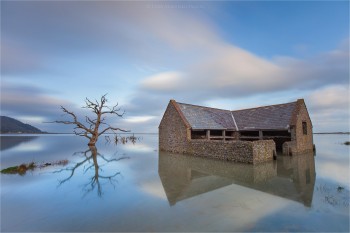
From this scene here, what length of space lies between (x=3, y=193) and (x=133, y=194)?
18.2 ft

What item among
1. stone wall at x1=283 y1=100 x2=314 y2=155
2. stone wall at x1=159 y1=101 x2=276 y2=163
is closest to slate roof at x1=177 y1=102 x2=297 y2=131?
stone wall at x1=283 y1=100 x2=314 y2=155

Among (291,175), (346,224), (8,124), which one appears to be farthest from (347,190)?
(8,124)

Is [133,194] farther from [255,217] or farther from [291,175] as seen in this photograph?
[291,175]

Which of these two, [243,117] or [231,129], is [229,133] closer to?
[231,129]

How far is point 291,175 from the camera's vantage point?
1045 centimetres

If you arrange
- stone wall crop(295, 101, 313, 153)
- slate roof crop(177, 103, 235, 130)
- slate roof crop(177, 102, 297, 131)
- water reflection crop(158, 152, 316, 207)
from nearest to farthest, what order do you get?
water reflection crop(158, 152, 316, 207) < stone wall crop(295, 101, 313, 153) < slate roof crop(177, 102, 297, 131) < slate roof crop(177, 103, 235, 130)

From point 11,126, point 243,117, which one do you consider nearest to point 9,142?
point 243,117

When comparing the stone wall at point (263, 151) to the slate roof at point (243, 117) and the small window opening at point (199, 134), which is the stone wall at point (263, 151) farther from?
the small window opening at point (199, 134)

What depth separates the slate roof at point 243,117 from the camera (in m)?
20.9

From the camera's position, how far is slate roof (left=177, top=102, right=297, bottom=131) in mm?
20898

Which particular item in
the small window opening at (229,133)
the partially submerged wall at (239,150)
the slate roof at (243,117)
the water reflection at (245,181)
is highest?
the slate roof at (243,117)

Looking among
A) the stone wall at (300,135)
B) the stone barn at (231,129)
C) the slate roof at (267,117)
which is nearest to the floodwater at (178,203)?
the stone barn at (231,129)

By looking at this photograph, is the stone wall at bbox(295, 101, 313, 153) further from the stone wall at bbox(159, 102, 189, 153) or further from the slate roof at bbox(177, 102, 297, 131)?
the stone wall at bbox(159, 102, 189, 153)

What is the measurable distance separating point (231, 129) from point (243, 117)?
325 centimetres
